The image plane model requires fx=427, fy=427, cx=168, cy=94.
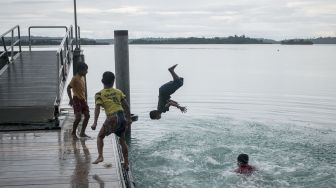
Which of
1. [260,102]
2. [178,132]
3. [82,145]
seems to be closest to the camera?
[82,145]

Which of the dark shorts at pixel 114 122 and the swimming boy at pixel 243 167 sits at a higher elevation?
the dark shorts at pixel 114 122

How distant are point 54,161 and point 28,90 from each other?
524cm

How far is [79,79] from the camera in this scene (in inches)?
371

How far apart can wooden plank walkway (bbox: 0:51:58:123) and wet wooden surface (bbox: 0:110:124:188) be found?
1.02m

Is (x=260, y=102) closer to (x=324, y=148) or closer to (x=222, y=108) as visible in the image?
(x=222, y=108)

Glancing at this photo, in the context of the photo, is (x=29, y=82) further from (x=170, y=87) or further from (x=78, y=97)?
(x=170, y=87)

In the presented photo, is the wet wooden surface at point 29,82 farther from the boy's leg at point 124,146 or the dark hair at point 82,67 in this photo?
the boy's leg at point 124,146

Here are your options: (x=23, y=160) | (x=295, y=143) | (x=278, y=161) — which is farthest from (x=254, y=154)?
(x=23, y=160)

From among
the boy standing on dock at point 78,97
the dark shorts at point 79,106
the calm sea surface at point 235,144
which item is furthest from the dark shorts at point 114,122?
the calm sea surface at point 235,144

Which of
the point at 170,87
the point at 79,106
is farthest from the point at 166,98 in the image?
the point at 79,106

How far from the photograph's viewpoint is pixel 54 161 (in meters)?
7.73

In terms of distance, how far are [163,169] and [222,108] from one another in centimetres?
1469

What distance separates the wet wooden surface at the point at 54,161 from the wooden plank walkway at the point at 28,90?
1.02m

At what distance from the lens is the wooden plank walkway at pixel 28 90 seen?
11.0 m
